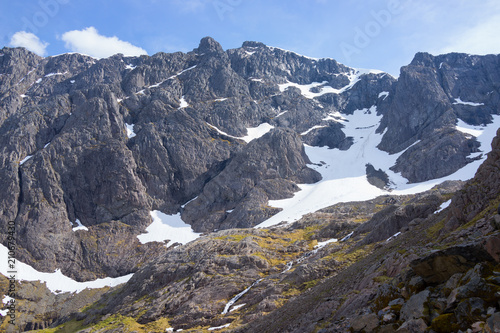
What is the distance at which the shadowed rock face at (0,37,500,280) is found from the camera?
12094cm

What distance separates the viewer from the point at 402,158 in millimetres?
156625

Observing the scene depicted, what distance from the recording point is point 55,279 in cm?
10831

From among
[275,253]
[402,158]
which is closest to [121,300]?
[275,253]

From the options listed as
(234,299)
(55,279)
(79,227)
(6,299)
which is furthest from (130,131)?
(234,299)

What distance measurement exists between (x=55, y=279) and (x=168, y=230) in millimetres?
42456

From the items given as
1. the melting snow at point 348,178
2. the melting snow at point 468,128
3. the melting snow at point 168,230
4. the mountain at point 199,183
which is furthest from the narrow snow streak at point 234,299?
the melting snow at point 468,128

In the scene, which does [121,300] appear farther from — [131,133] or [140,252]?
[131,133]

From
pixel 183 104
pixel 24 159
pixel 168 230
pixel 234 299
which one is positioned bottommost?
pixel 234 299

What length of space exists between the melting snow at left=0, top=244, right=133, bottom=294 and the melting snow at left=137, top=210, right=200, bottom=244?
1937 centimetres

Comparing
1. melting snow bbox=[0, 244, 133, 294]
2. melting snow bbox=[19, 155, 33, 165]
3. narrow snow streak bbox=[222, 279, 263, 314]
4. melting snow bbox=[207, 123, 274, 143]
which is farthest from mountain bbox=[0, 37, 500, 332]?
melting snow bbox=[0, 244, 133, 294]

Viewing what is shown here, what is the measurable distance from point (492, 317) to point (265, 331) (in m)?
24.0

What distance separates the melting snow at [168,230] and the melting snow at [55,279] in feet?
63.5

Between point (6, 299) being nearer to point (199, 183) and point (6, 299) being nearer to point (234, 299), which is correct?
point (199, 183)

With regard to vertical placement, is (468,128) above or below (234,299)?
above
